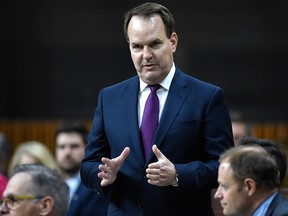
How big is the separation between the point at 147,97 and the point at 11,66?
619 centimetres

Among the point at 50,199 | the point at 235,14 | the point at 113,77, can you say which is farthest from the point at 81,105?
the point at 50,199

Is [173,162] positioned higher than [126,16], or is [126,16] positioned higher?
[126,16]

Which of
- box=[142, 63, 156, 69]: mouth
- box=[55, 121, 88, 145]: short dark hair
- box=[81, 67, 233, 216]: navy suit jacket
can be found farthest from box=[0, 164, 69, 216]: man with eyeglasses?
box=[55, 121, 88, 145]: short dark hair

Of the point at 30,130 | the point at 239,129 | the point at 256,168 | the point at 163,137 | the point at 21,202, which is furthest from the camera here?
the point at 30,130

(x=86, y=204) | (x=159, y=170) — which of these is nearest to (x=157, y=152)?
(x=159, y=170)

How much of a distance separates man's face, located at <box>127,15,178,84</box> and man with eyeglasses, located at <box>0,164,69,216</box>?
3.36 ft

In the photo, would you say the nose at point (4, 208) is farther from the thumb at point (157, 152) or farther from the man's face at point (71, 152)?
the man's face at point (71, 152)

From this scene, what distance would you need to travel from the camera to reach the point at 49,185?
4699 millimetres

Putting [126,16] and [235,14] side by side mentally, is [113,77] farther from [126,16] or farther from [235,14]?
[126,16]

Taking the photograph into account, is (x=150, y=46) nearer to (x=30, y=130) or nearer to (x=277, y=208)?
(x=277, y=208)

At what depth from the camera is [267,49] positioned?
9508mm

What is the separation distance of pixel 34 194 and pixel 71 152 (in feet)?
8.02

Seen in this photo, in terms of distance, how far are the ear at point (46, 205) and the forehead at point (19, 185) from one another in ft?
0.36

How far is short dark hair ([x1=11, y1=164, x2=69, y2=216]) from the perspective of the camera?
4.67m
